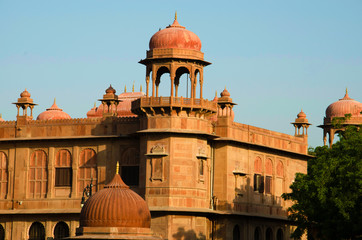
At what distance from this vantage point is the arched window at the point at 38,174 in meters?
61.2

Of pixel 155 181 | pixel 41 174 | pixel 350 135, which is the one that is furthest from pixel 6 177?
pixel 350 135

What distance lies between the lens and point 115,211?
50875mm

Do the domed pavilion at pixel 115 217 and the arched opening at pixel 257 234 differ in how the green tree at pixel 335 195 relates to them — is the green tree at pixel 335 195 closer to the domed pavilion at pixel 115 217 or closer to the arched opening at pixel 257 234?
the arched opening at pixel 257 234

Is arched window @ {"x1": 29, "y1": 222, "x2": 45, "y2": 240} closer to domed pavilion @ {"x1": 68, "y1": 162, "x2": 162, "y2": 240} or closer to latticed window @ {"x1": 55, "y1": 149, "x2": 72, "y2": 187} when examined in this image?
latticed window @ {"x1": 55, "y1": 149, "x2": 72, "y2": 187}

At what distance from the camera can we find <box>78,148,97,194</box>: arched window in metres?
60.2

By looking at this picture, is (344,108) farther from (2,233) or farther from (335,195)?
(2,233)

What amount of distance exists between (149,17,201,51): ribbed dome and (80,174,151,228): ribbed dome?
10.2m

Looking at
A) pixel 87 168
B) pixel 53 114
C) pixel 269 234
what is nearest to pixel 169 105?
pixel 87 168

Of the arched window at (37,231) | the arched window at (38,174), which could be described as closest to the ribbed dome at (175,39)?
the arched window at (38,174)

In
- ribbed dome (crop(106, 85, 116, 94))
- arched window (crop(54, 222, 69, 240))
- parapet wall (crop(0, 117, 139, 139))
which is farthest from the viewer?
ribbed dome (crop(106, 85, 116, 94))

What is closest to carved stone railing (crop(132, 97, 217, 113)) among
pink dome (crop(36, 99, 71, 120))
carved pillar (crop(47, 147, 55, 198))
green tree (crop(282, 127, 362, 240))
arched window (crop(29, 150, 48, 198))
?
carved pillar (crop(47, 147, 55, 198))

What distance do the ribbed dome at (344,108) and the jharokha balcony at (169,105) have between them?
2061cm

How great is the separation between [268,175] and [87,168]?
1133cm

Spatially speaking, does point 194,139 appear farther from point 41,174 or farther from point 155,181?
point 41,174
